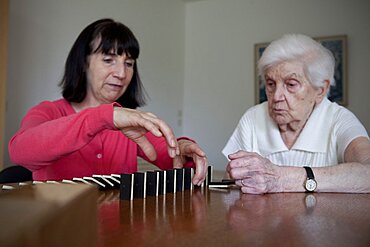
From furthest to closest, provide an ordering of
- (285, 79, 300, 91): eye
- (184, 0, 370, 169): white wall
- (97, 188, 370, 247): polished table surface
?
(184, 0, 370, 169): white wall → (285, 79, 300, 91): eye → (97, 188, 370, 247): polished table surface

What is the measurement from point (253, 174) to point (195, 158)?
206mm

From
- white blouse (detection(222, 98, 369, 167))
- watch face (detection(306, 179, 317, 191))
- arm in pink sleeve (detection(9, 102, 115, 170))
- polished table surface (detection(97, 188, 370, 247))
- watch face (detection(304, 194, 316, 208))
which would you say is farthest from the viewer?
white blouse (detection(222, 98, 369, 167))

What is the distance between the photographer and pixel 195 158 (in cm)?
113

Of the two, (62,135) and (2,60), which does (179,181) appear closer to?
(62,135)

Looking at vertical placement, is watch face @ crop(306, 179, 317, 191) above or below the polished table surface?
above

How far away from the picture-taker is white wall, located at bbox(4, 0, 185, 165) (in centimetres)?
233

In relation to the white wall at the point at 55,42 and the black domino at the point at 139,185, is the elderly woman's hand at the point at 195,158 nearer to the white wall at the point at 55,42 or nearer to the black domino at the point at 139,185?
the black domino at the point at 139,185

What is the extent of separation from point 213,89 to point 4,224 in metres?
4.34

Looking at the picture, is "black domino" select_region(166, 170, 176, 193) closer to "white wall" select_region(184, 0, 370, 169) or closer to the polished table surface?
the polished table surface

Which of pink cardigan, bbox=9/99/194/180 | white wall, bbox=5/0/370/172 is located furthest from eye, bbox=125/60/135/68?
white wall, bbox=5/0/370/172

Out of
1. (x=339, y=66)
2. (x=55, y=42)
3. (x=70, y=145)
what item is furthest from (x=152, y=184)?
(x=339, y=66)

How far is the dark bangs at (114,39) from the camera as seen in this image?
1.40 m

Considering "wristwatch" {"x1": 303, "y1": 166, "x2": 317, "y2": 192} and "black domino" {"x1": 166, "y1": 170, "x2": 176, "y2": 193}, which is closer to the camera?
"black domino" {"x1": 166, "y1": 170, "x2": 176, "y2": 193}

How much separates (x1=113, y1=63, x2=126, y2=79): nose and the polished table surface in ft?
2.08
